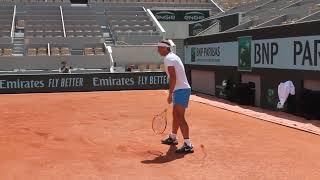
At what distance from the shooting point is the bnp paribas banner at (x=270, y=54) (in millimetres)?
14789

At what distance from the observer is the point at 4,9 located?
48562mm

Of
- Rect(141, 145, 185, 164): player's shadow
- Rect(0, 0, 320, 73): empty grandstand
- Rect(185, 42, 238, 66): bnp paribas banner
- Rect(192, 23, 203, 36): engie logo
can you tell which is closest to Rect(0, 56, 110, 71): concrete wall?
Rect(0, 0, 320, 73): empty grandstand

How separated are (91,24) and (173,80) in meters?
38.9

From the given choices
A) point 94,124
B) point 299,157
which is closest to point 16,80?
point 94,124

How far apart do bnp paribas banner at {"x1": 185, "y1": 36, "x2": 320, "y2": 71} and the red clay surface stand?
93.8 inches

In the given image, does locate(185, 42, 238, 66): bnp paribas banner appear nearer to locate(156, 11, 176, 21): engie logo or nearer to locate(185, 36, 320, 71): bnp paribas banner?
locate(185, 36, 320, 71): bnp paribas banner

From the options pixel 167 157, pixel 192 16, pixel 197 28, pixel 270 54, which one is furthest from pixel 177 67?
pixel 192 16

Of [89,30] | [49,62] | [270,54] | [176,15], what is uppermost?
[176,15]

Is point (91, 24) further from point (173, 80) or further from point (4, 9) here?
point (173, 80)

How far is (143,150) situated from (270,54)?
29.6 feet

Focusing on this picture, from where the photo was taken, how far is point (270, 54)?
1733 cm

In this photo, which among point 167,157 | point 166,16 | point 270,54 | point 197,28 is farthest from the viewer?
point 166,16

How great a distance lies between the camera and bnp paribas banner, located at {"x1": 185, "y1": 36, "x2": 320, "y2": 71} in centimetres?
1479

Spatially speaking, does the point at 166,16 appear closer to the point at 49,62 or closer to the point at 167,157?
the point at 49,62
